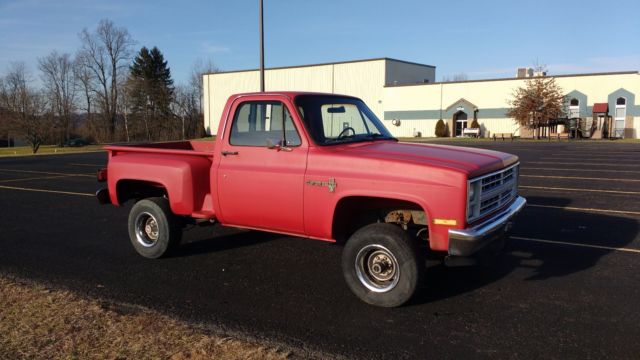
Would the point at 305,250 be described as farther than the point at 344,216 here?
Yes

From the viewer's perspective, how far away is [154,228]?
6570 mm

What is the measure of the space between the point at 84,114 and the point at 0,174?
6328 centimetres

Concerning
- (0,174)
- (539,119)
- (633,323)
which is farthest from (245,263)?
(539,119)

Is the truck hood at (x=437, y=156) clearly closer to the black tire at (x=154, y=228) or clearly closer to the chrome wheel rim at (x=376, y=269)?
the chrome wheel rim at (x=376, y=269)

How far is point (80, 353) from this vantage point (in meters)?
3.74

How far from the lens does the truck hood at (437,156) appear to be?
454 cm

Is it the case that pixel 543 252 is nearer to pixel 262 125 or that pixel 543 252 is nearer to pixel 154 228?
pixel 262 125

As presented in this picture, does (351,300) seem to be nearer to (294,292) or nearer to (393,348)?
(294,292)

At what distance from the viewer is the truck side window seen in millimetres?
5379

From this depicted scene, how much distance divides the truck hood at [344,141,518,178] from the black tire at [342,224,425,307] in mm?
677

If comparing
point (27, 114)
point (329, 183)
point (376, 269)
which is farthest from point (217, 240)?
point (27, 114)

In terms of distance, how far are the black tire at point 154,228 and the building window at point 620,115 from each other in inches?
1959

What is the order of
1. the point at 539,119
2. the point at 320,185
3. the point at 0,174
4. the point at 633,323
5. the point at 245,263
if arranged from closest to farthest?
the point at 633,323 < the point at 320,185 < the point at 245,263 < the point at 0,174 < the point at 539,119

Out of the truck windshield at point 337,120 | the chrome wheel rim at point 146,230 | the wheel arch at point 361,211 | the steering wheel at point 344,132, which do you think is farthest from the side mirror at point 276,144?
the chrome wheel rim at point 146,230
